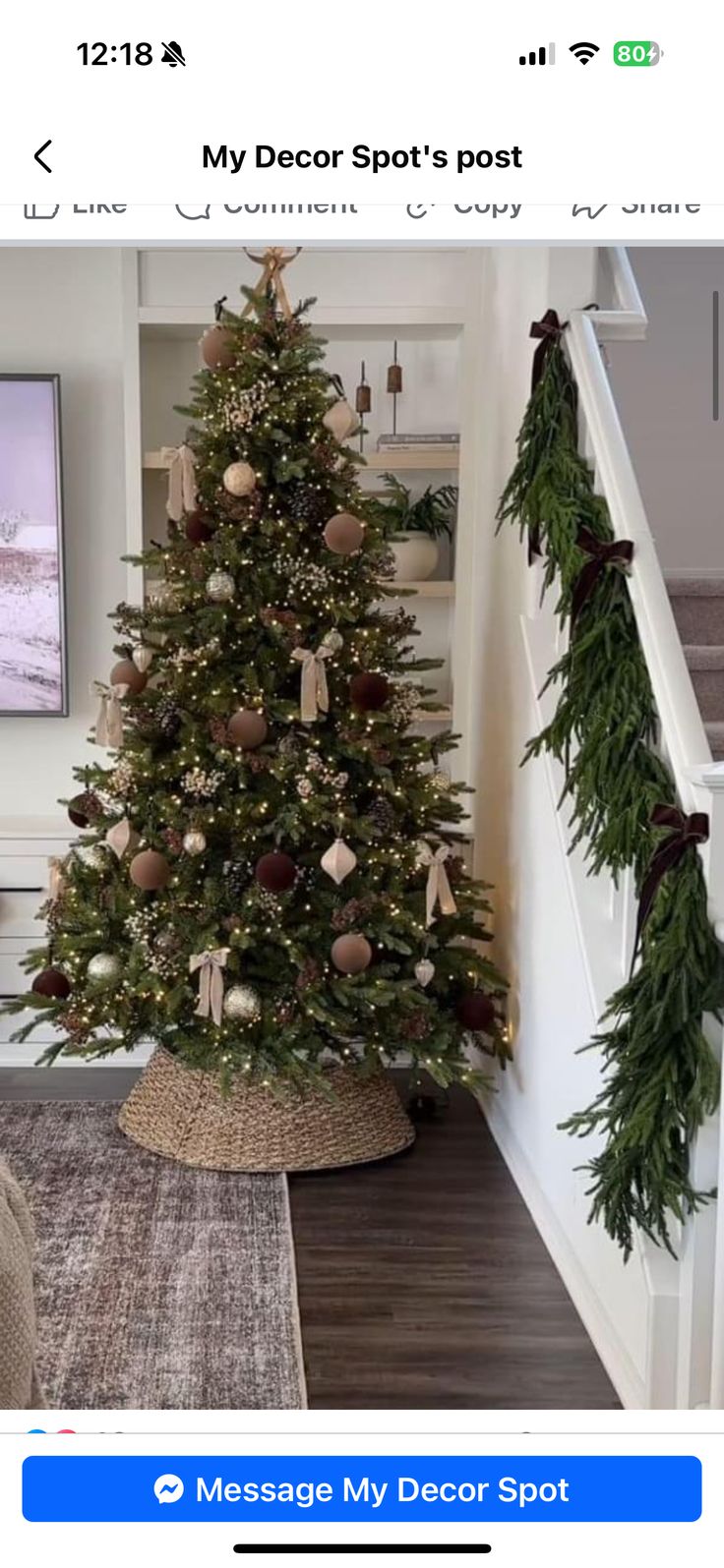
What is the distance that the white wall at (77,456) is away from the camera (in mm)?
4312

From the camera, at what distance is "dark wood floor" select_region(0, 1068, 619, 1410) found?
2.32 metres

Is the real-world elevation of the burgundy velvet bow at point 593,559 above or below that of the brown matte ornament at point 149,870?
above

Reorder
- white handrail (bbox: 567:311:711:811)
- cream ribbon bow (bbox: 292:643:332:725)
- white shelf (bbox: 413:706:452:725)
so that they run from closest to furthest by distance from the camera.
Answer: white handrail (bbox: 567:311:711:811)
cream ribbon bow (bbox: 292:643:332:725)
white shelf (bbox: 413:706:452:725)

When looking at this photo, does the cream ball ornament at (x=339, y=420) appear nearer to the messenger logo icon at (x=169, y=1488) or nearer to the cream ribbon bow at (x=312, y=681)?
the cream ribbon bow at (x=312, y=681)

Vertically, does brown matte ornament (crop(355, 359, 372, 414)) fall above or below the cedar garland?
above

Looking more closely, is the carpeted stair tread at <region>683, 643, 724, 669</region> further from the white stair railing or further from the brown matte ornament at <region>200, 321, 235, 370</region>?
the brown matte ornament at <region>200, 321, 235, 370</region>

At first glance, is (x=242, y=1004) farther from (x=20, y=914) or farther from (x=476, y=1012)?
(x=20, y=914)

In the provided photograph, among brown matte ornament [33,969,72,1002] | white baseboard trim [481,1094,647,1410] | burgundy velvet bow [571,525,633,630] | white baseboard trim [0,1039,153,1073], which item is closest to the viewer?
white baseboard trim [481,1094,647,1410]

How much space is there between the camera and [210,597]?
128 inches

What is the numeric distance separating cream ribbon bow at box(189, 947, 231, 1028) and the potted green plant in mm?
1357

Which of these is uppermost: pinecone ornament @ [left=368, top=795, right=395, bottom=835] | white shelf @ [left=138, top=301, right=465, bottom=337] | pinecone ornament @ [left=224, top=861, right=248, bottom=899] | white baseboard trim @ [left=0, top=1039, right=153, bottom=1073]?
white shelf @ [left=138, top=301, right=465, bottom=337]

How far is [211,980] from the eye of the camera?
317 centimetres
